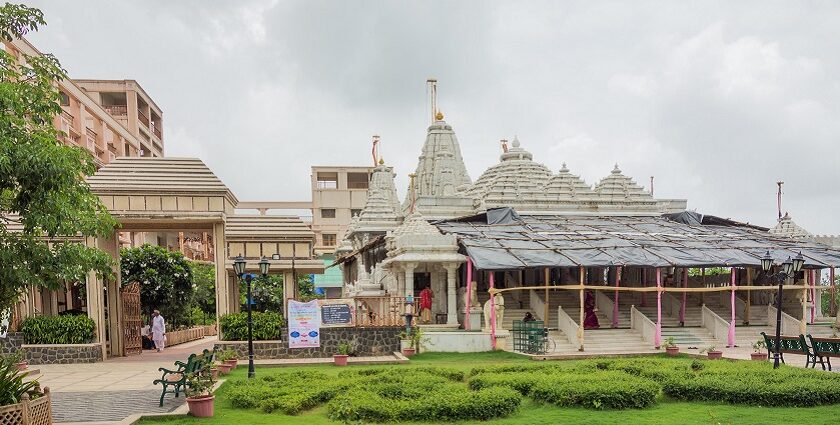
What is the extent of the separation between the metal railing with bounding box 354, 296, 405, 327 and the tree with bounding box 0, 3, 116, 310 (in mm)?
9953

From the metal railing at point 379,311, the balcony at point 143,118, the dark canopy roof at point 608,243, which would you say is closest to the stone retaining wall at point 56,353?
the metal railing at point 379,311

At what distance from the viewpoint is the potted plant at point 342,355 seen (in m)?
15.8

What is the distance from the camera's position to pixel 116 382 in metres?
13.6

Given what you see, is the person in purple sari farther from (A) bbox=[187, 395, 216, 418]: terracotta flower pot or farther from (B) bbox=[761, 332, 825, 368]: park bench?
(A) bbox=[187, 395, 216, 418]: terracotta flower pot

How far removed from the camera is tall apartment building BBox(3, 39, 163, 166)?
34.4 metres

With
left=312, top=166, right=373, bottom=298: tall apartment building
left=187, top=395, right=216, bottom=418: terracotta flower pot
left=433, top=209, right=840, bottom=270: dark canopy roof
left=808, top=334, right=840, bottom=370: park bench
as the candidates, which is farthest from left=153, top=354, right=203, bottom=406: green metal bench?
left=312, top=166, right=373, bottom=298: tall apartment building

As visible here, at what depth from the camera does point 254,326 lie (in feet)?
57.1

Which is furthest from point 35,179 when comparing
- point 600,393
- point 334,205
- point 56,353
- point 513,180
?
point 334,205

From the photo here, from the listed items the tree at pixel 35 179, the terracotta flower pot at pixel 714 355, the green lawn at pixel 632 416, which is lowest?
the terracotta flower pot at pixel 714 355

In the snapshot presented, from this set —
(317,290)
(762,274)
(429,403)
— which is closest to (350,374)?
(429,403)

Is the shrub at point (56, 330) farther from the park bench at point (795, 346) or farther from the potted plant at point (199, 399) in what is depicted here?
the park bench at point (795, 346)

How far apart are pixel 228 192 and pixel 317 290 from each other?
43830mm

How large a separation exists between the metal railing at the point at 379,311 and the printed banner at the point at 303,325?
130 cm

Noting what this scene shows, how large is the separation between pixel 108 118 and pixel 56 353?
26070 millimetres
